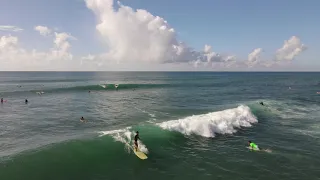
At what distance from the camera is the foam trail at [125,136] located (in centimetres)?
2336

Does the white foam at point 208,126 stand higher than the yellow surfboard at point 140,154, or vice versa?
the white foam at point 208,126

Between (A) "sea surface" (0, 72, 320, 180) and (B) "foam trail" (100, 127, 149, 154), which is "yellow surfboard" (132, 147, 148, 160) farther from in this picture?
(B) "foam trail" (100, 127, 149, 154)

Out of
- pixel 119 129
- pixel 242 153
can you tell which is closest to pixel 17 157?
pixel 119 129

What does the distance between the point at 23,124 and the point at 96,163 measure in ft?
66.3

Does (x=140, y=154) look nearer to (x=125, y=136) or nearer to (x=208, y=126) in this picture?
(x=125, y=136)

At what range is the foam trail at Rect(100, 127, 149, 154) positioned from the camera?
76.6 ft

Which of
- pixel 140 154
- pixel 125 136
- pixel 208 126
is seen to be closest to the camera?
pixel 140 154

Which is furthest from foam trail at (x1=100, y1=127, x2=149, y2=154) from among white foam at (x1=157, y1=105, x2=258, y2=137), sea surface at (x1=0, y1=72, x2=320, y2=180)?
white foam at (x1=157, y1=105, x2=258, y2=137)

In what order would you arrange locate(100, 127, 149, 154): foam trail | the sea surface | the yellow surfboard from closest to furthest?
the sea surface → the yellow surfboard → locate(100, 127, 149, 154): foam trail

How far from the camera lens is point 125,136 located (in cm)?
2681

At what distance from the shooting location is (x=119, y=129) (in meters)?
30.7

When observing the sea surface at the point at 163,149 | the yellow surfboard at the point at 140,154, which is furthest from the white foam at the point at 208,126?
the yellow surfboard at the point at 140,154

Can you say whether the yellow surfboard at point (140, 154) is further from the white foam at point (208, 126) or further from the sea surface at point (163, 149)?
the white foam at point (208, 126)

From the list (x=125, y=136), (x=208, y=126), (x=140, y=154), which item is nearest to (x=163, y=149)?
(x=140, y=154)
